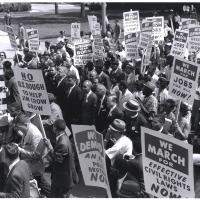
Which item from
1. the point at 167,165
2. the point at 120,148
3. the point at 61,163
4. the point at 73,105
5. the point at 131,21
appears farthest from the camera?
the point at 131,21

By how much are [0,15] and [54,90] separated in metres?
41.8

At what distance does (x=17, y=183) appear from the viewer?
254 inches

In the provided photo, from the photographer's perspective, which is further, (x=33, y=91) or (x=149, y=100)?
(x=149, y=100)

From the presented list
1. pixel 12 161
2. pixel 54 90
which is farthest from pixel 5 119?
pixel 54 90

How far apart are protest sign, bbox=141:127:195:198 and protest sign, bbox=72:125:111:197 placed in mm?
535

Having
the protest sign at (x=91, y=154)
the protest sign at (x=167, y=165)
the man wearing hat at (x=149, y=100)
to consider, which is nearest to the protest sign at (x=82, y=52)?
the man wearing hat at (x=149, y=100)

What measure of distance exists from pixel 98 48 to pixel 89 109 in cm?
572

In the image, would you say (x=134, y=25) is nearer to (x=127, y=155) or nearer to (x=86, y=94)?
(x=86, y=94)

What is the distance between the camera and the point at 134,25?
708 inches

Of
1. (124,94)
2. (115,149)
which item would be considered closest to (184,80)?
(124,94)

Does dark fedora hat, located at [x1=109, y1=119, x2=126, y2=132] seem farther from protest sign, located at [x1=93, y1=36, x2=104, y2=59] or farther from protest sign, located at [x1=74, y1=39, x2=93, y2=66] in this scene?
protest sign, located at [x1=93, y1=36, x2=104, y2=59]

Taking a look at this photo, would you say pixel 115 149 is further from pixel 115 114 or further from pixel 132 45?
pixel 132 45

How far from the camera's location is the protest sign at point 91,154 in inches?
246

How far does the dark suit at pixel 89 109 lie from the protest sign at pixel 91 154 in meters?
4.00
